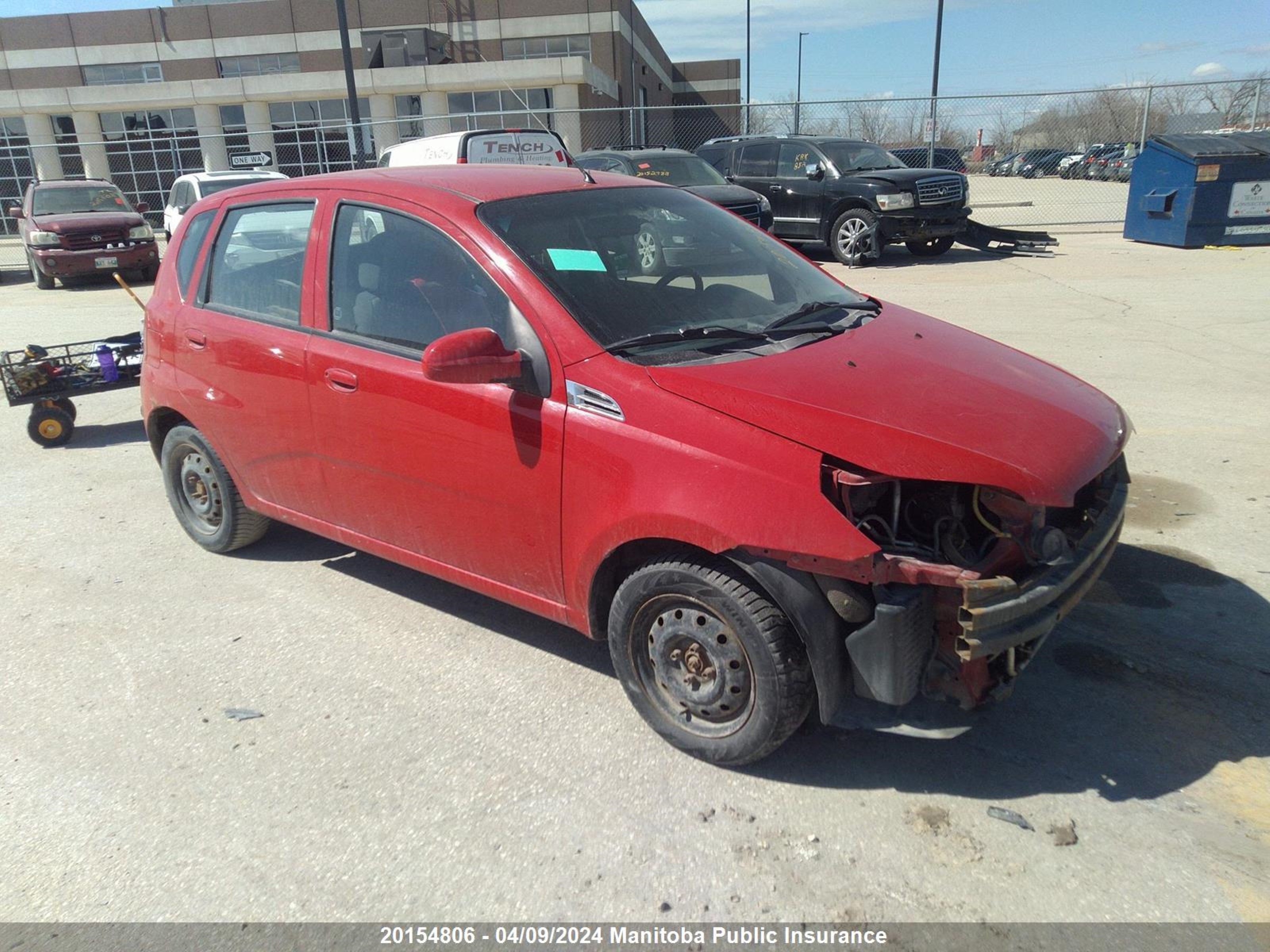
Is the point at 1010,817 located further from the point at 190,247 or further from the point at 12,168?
the point at 12,168

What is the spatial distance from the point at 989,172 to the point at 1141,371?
4034 centimetres

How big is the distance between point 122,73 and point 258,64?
6.37 metres

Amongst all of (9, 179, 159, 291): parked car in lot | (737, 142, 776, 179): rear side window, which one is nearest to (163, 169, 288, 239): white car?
(9, 179, 159, 291): parked car in lot

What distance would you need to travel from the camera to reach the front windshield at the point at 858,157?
1555 centimetres

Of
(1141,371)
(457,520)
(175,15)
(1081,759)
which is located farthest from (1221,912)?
(175,15)

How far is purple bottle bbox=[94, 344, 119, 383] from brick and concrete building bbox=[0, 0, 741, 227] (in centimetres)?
2083

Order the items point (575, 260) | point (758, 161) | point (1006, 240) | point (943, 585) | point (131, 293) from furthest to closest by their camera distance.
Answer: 1. point (758, 161)
2. point (1006, 240)
3. point (131, 293)
4. point (575, 260)
5. point (943, 585)

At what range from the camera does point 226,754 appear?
330cm

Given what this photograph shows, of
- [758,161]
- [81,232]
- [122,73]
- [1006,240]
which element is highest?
[122,73]

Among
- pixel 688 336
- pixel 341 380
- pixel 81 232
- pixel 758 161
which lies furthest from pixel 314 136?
pixel 688 336

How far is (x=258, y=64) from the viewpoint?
43375 millimetres

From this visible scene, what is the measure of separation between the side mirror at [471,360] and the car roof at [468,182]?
2.54 feet

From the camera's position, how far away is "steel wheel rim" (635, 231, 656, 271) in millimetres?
3770

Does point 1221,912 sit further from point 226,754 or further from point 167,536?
point 167,536
